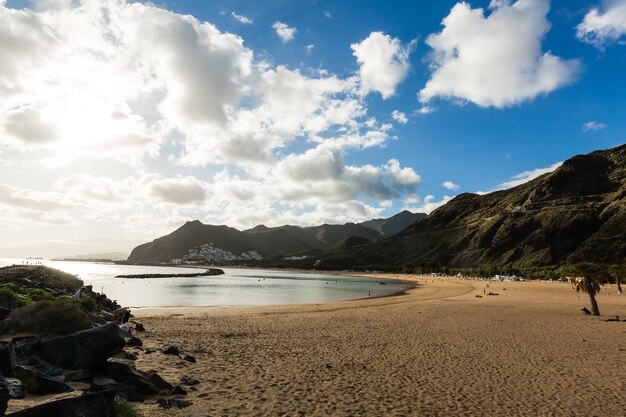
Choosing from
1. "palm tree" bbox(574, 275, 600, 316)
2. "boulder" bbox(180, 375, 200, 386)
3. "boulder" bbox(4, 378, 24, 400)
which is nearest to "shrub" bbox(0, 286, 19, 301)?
"boulder" bbox(4, 378, 24, 400)

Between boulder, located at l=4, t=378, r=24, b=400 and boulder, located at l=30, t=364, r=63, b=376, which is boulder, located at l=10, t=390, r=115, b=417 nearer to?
boulder, located at l=4, t=378, r=24, b=400

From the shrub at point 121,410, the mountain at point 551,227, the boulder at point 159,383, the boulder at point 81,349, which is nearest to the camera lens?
the shrub at point 121,410

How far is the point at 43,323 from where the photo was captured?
1384 centimetres

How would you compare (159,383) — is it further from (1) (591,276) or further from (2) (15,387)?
(1) (591,276)

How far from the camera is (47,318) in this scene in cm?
1391

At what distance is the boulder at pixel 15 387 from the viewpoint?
9344 mm

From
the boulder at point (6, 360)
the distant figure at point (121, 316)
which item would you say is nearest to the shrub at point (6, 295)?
the distant figure at point (121, 316)

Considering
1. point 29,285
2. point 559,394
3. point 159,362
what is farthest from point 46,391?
point 29,285

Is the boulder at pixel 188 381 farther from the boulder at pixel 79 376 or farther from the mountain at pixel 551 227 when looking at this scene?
the mountain at pixel 551 227

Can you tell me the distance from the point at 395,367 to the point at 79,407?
1237 cm

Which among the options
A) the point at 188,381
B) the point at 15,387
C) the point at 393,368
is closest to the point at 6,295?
the point at 15,387

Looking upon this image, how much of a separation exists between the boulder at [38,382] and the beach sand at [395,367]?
242 centimetres

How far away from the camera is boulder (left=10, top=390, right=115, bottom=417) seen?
643cm

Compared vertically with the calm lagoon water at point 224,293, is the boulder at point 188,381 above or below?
above
